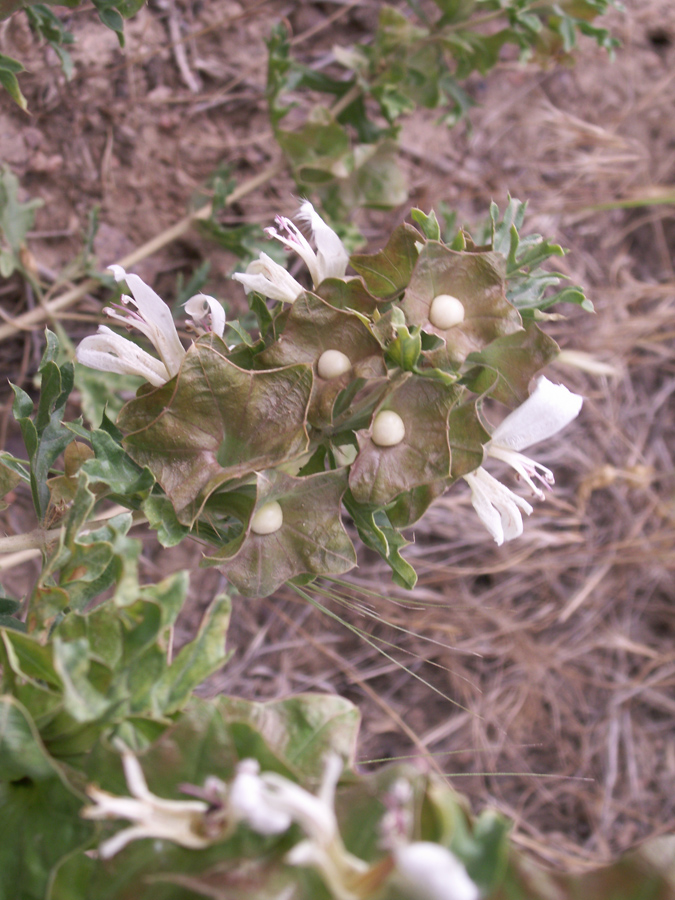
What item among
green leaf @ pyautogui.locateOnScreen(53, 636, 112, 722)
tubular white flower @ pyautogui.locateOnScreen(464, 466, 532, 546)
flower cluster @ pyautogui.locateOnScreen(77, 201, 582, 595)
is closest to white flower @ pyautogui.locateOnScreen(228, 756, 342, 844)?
green leaf @ pyautogui.locateOnScreen(53, 636, 112, 722)

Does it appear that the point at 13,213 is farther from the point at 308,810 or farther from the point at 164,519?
the point at 308,810

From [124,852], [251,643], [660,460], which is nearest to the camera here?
[124,852]

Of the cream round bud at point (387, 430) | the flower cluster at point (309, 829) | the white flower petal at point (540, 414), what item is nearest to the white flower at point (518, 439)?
the white flower petal at point (540, 414)

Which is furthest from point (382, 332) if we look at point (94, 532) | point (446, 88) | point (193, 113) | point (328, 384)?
point (193, 113)

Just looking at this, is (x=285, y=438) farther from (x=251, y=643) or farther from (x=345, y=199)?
(x=251, y=643)

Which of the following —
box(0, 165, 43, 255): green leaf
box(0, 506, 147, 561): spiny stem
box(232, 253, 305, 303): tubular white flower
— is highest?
box(232, 253, 305, 303): tubular white flower

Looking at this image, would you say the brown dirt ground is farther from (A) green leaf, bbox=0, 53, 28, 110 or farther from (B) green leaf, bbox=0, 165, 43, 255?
(A) green leaf, bbox=0, 53, 28, 110
